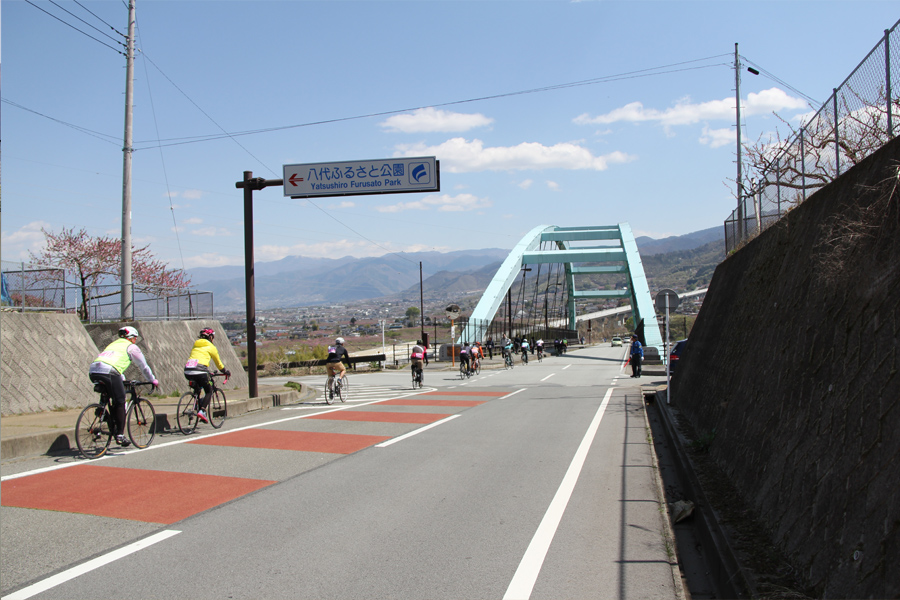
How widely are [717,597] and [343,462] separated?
4.91 metres

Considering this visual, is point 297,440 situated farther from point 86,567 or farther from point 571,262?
point 571,262

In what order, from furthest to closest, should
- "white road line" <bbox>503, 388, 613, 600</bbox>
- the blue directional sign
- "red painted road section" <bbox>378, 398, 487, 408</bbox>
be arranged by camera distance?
the blue directional sign, "red painted road section" <bbox>378, 398, 487, 408</bbox>, "white road line" <bbox>503, 388, 613, 600</bbox>

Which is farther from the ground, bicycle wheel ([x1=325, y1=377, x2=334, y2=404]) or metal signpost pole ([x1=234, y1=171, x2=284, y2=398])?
metal signpost pole ([x1=234, y1=171, x2=284, y2=398])

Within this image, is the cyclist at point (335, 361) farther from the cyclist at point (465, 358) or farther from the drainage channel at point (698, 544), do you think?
the cyclist at point (465, 358)

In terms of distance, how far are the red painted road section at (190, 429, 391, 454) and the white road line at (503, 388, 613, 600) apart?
10.2ft

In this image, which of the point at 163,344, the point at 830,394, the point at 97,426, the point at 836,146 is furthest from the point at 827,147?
the point at 163,344

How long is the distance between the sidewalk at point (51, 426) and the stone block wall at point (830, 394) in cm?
741

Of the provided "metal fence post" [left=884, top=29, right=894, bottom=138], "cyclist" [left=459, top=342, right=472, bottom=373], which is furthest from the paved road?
"cyclist" [left=459, top=342, right=472, bottom=373]

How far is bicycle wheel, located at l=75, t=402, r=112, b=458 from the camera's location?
8.02m

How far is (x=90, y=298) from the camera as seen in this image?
17.5 metres

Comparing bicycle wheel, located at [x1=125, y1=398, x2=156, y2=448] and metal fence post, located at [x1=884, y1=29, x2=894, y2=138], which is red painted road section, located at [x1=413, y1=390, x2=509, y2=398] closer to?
bicycle wheel, located at [x1=125, y1=398, x2=156, y2=448]

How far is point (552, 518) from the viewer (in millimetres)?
5516

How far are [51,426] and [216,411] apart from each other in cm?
257

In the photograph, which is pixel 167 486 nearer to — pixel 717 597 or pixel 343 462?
pixel 343 462
